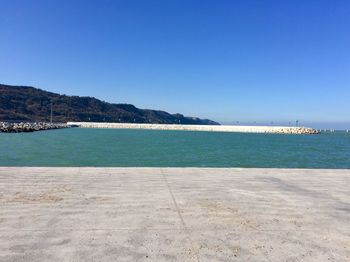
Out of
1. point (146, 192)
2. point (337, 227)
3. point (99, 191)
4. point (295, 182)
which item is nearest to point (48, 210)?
point (99, 191)

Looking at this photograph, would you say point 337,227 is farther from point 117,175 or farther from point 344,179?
point 117,175

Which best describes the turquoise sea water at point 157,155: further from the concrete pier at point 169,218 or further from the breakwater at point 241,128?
the breakwater at point 241,128

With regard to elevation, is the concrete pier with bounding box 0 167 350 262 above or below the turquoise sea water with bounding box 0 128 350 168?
above

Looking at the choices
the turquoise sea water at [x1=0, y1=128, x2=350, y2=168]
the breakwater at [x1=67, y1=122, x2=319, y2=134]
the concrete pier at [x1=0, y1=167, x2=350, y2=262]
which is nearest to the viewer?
the concrete pier at [x1=0, y1=167, x2=350, y2=262]

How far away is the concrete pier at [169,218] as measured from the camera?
223 inches

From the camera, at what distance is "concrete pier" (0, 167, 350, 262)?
5.66 metres

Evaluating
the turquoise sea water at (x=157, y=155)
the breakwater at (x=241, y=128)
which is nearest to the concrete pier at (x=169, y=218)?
the turquoise sea water at (x=157, y=155)

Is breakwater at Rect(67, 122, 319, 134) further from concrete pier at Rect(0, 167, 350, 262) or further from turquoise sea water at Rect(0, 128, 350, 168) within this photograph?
concrete pier at Rect(0, 167, 350, 262)

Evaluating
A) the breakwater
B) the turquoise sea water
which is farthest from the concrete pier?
the breakwater

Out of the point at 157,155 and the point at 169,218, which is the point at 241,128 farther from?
the point at 169,218

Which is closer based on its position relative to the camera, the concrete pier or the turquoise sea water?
the concrete pier

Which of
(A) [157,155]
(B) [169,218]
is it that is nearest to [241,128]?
(A) [157,155]

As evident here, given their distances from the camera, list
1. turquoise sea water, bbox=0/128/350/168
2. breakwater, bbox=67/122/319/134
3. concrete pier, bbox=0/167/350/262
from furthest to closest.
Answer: breakwater, bbox=67/122/319/134 → turquoise sea water, bbox=0/128/350/168 → concrete pier, bbox=0/167/350/262

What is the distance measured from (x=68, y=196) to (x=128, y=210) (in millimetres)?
2089
